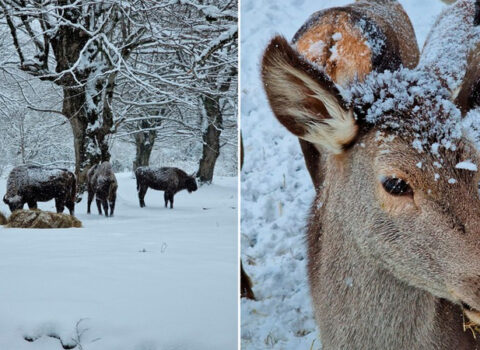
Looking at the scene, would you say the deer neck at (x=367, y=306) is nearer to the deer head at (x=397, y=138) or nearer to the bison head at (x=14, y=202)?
the deer head at (x=397, y=138)

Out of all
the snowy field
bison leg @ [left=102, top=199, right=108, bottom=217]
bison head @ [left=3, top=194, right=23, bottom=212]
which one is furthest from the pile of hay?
the snowy field

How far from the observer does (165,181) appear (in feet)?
8.02

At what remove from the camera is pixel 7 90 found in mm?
2379

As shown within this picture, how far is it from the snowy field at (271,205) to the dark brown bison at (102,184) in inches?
42.8

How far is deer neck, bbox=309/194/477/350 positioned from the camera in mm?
1038

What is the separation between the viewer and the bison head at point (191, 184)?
2488 mm

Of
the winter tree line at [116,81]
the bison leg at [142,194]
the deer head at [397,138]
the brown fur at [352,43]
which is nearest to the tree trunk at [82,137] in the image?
the winter tree line at [116,81]

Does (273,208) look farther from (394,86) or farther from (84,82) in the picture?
(84,82)

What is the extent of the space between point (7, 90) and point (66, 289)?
3.13 ft

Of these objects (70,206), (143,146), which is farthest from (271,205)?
(70,206)

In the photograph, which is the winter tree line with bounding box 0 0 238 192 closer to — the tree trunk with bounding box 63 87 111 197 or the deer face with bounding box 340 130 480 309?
the tree trunk with bounding box 63 87 111 197

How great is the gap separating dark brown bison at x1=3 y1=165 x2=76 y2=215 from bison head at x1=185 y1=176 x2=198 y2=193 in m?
0.53

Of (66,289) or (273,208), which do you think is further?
(66,289)

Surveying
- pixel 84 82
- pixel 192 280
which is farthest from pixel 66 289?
pixel 84 82
